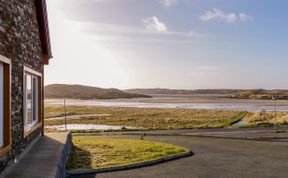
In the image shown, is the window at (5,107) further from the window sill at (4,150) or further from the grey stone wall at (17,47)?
the grey stone wall at (17,47)

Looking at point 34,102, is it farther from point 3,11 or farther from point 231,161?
point 231,161

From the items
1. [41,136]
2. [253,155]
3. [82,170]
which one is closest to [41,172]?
[82,170]

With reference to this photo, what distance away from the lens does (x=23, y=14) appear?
1221 centimetres

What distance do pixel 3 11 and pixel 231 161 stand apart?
36.7 feet

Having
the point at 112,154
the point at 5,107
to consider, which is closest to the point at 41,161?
the point at 5,107

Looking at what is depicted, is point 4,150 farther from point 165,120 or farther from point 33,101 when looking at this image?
point 165,120

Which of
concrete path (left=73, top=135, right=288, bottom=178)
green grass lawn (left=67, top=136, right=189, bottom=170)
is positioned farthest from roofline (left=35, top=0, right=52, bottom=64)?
concrete path (left=73, top=135, right=288, bottom=178)

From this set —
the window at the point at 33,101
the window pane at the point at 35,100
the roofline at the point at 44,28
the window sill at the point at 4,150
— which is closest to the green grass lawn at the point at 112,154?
the window at the point at 33,101

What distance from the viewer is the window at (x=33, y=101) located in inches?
539

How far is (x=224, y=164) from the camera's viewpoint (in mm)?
15789

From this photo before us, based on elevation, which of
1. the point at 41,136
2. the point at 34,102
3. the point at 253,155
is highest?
the point at 34,102

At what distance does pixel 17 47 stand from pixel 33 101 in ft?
15.6

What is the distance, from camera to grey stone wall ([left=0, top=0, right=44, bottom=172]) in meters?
9.52

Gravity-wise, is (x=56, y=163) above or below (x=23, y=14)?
below
